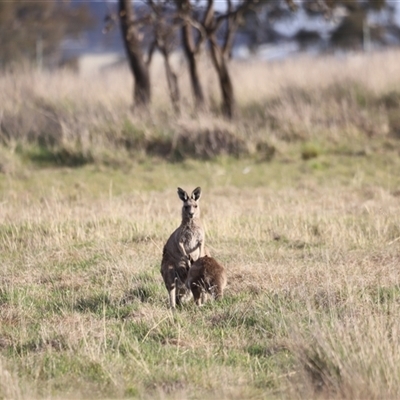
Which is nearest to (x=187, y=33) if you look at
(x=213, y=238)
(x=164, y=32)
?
(x=164, y=32)

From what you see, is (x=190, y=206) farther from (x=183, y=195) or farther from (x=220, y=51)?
(x=220, y=51)

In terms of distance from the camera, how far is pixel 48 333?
642 centimetres

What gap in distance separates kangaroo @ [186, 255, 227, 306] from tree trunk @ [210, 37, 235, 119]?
10392mm

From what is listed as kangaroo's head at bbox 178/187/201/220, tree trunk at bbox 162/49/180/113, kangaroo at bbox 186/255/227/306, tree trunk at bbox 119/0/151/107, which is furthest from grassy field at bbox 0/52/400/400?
kangaroo's head at bbox 178/187/201/220

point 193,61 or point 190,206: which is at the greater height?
point 193,61

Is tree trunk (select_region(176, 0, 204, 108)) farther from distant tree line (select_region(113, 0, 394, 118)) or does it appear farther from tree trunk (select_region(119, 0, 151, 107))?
tree trunk (select_region(119, 0, 151, 107))

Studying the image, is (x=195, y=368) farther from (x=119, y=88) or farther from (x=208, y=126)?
(x=119, y=88)

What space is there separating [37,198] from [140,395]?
7495 mm

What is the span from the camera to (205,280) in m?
7.11

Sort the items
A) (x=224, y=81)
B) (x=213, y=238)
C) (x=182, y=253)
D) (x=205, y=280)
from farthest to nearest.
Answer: (x=224, y=81) < (x=213, y=238) < (x=182, y=253) < (x=205, y=280)

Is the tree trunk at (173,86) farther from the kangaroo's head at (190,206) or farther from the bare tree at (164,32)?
the kangaroo's head at (190,206)

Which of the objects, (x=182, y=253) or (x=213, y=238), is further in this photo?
(x=213, y=238)

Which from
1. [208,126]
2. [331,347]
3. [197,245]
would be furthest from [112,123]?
[331,347]

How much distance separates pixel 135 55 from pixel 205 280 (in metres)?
12.0
